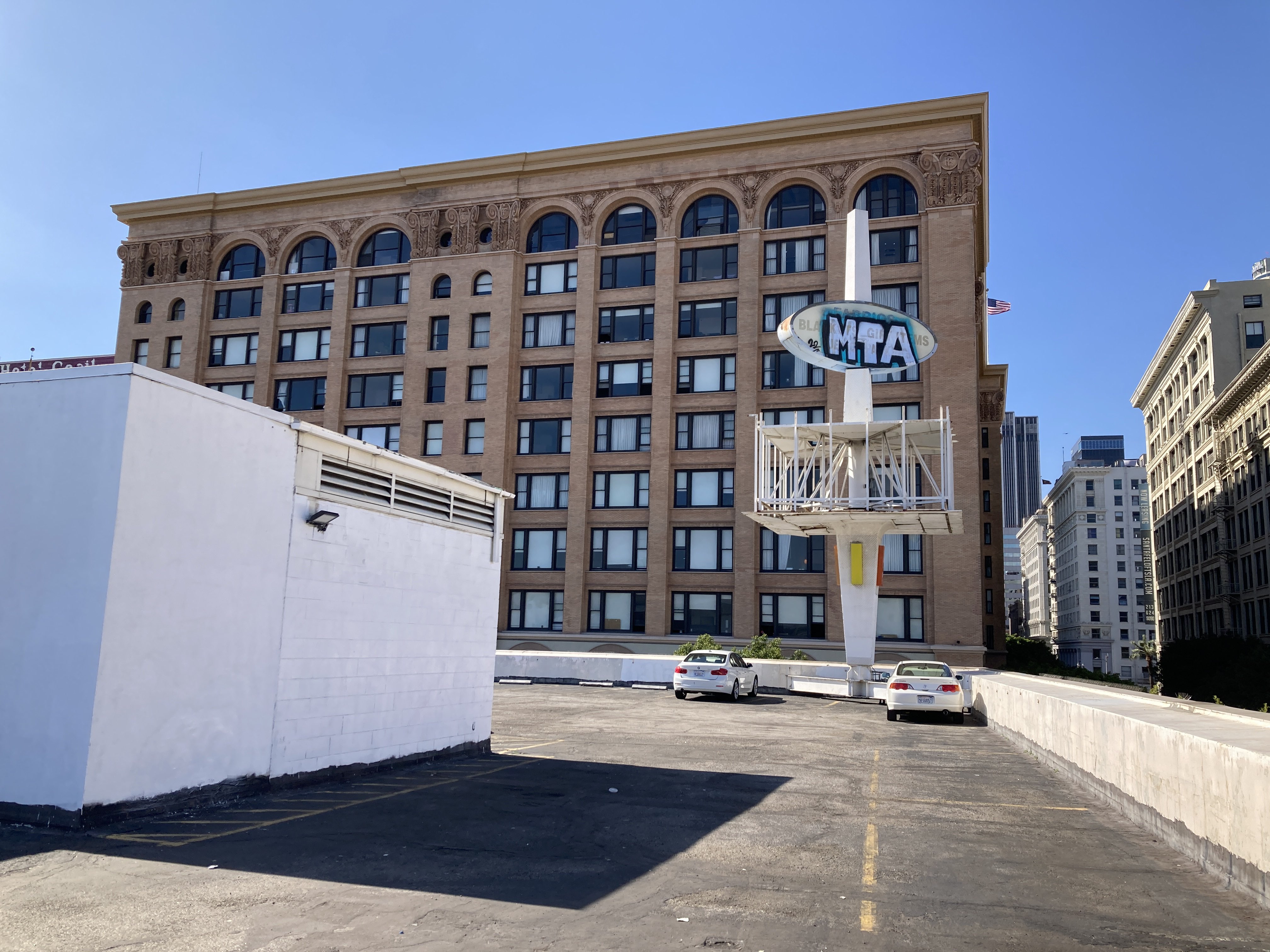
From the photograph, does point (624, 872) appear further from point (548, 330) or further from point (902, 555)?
point (548, 330)

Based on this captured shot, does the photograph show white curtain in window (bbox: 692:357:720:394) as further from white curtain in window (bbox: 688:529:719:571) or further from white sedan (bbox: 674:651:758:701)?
white sedan (bbox: 674:651:758:701)

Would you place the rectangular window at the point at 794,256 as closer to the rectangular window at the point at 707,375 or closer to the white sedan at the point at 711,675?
the rectangular window at the point at 707,375

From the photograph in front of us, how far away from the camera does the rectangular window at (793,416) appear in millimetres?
50062

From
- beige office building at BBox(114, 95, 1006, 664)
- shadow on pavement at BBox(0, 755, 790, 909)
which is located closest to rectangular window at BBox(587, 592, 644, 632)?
beige office building at BBox(114, 95, 1006, 664)

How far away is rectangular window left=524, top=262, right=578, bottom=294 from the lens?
5575cm

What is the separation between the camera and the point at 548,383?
55.3 meters

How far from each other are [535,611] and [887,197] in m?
29.7

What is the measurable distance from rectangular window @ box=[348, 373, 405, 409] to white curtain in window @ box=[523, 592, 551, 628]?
1418 cm

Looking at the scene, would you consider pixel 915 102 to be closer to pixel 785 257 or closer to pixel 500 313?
pixel 785 257

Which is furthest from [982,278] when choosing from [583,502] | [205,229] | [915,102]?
[205,229]

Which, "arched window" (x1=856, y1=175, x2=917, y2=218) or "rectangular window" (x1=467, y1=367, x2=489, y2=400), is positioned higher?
"arched window" (x1=856, y1=175, x2=917, y2=218)

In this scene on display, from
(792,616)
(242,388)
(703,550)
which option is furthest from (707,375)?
(242,388)

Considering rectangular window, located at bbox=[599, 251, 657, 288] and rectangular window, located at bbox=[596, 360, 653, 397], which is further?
rectangular window, located at bbox=[599, 251, 657, 288]

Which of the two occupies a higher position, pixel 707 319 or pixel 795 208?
pixel 795 208
